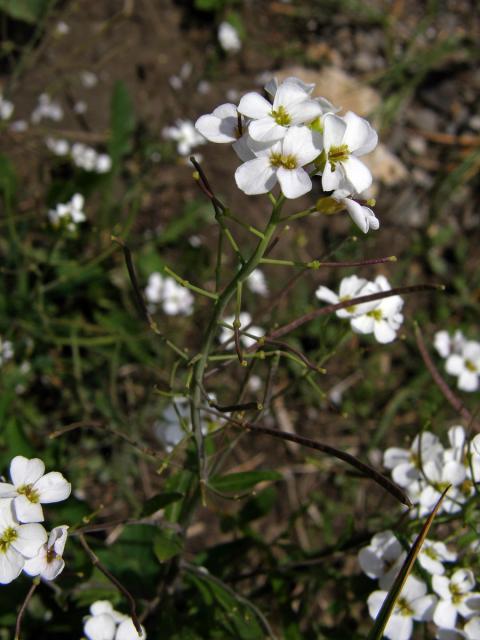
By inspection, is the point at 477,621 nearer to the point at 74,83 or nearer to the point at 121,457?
the point at 121,457

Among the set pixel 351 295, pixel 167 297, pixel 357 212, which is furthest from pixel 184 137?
pixel 357 212

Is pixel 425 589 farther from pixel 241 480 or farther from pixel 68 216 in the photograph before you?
pixel 68 216

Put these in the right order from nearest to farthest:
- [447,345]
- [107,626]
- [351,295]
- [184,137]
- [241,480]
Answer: [107,626], [241,480], [351,295], [447,345], [184,137]

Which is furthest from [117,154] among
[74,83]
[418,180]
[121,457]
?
[418,180]

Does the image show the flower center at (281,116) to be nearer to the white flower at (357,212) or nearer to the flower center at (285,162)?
the flower center at (285,162)

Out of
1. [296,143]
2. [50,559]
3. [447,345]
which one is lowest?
[447,345]
